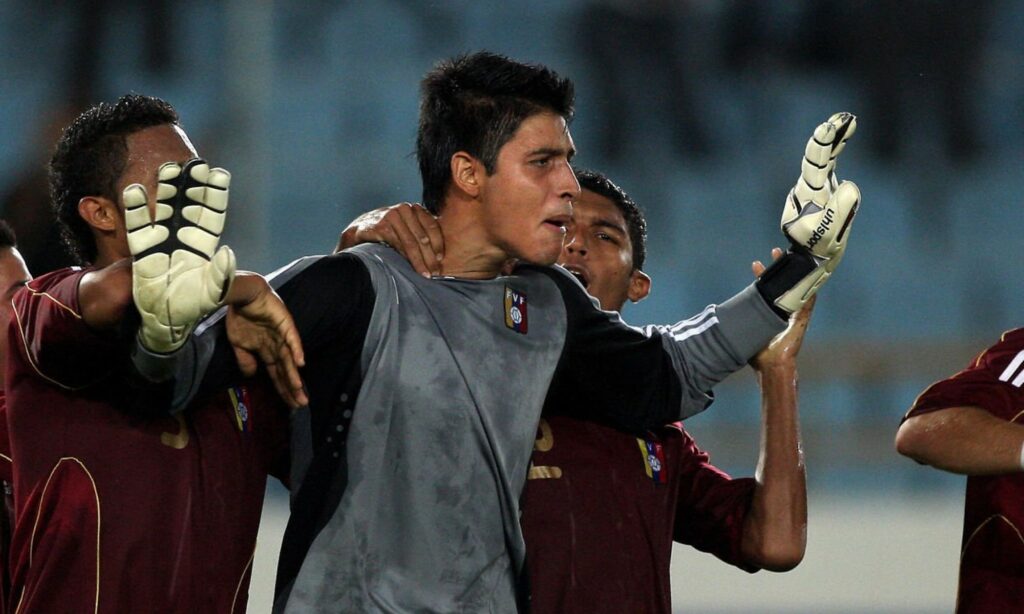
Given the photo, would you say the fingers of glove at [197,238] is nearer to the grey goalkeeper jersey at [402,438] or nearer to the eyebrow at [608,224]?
the grey goalkeeper jersey at [402,438]

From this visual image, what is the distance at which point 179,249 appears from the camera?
166cm

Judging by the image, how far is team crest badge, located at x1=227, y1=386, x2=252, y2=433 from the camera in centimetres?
219

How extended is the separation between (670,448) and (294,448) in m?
0.77

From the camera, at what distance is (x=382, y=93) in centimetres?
A: 666

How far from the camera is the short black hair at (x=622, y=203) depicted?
2.86 meters

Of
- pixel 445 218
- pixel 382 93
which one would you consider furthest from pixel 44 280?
pixel 382 93

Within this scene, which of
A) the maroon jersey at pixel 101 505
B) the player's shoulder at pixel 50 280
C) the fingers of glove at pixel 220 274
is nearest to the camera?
the fingers of glove at pixel 220 274

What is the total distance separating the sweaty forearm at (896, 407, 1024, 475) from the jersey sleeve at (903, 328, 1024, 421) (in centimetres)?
2

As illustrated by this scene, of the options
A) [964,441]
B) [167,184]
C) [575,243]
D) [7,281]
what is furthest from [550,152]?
[7,281]

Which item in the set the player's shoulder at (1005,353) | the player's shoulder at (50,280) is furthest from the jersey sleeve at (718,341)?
the player's shoulder at (50,280)

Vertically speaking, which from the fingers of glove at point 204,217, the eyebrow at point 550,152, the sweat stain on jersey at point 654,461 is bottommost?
the sweat stain on jersey at point 654,461

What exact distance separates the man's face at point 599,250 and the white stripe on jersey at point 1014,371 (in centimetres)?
72

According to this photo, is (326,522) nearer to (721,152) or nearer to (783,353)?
(783,353)

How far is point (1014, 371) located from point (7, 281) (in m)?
1.65
